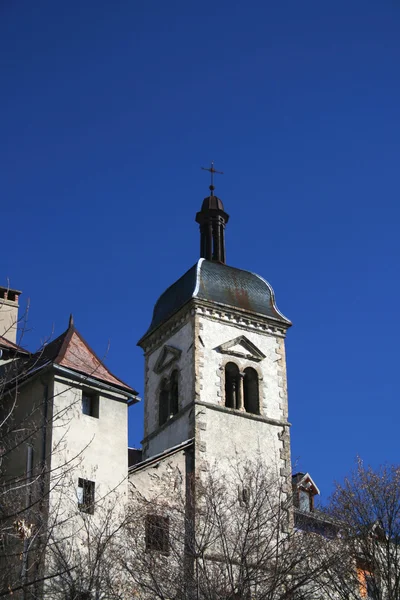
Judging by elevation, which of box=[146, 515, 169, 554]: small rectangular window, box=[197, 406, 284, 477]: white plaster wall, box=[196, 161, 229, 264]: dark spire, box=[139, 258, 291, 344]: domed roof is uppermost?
box=[196, 161, 229, 264]: dark spire

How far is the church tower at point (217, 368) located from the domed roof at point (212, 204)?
195 cm

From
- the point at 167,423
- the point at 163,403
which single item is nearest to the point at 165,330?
the point at 163,403

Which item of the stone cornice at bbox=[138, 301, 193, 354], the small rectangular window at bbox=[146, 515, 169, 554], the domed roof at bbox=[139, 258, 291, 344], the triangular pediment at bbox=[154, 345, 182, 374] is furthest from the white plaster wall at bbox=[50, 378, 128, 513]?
the domed roof at bbox=[139, 258, 291, 344]

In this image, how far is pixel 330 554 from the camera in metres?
31.5

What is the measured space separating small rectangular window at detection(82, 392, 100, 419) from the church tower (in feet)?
25.1

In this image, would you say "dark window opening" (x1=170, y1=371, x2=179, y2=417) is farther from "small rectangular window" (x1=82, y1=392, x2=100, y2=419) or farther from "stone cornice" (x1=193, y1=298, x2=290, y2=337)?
"small rectangular window" (x1=82, y1=392, x2=100, y2=419)

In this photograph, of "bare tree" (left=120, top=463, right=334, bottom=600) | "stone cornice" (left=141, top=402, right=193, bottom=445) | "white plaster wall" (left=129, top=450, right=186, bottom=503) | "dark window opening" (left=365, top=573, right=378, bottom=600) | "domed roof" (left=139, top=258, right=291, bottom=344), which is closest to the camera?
"bare tree" (left=120, top=463, right=334, bottom=600)

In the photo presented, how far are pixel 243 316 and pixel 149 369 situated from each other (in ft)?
16.0

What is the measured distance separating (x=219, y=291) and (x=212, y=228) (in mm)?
4425

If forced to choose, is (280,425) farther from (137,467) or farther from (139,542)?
(139,542)

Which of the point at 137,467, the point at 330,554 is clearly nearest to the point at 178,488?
the point at 137,467

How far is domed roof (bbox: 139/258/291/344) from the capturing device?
136 ft

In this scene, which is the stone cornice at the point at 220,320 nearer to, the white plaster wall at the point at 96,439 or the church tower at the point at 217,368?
the church tower at the point at 217,368

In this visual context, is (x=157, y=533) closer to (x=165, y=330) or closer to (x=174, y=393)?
(x=174, y=393)
